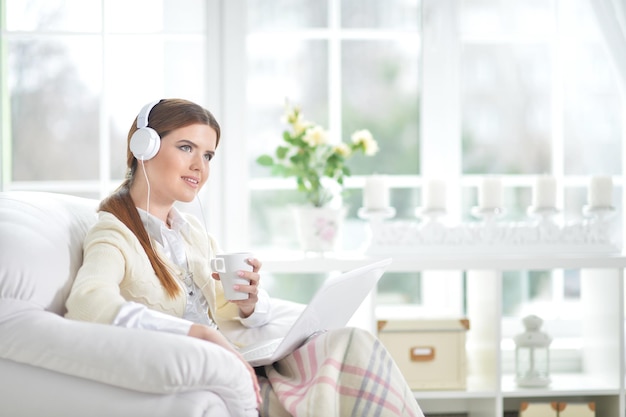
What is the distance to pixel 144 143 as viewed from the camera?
1.91 m

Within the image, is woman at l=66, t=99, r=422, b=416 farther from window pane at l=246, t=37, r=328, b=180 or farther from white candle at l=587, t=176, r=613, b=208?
white candle at l=587, t=176, r=613, b=208

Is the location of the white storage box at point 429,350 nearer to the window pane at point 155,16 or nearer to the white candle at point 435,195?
the white candle at point 435,195

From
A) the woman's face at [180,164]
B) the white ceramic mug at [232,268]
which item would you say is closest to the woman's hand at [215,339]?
the white ceramic mug at [232,268]

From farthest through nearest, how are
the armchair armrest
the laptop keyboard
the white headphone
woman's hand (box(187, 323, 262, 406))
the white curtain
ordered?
the white curtain → the white headphone → the laptop keyboard → woman's hand (box(187, 323, 262, 406)) → the armchair armrest

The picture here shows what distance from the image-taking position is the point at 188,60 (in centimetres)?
316

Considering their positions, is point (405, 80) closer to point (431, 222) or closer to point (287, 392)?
point (431, 222)

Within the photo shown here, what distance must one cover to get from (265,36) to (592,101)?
1.30m

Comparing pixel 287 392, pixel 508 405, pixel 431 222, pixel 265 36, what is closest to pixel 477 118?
Result: pixel 431 222

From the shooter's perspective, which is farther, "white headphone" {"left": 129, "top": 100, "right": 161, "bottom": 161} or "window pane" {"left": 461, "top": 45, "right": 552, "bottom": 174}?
"window pane" {"left": 461, "top": 45, "right": 552, "bottom": 174}

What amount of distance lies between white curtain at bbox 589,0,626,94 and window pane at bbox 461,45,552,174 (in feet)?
0.87

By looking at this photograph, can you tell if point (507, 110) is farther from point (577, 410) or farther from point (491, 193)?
point (577, 410)

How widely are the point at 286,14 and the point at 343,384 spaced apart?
1921 millimetres

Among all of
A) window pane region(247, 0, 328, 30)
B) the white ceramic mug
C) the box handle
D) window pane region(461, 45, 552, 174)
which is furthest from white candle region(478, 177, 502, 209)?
the white ceramic mug

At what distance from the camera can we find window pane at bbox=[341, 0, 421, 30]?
3.23 metres
